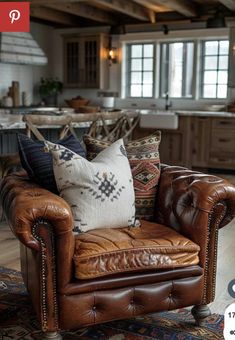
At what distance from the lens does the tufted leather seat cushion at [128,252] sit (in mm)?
1984

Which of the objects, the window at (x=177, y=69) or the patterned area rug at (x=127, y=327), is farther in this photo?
the window at (x=177, y=69)

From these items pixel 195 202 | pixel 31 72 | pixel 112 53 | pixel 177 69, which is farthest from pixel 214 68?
pixel 195 202

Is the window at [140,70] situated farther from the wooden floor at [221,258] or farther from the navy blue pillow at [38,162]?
the navy blue pillow at [38,162]

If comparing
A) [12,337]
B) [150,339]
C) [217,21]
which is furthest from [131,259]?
[217,21]

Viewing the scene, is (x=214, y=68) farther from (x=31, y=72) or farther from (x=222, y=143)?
(x=31, y=72)

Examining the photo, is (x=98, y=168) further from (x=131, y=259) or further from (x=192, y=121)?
(x=192, y=121)

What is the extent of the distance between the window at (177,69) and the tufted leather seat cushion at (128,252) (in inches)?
227

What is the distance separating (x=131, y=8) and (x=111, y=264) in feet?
19.3

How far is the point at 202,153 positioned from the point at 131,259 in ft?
16.2

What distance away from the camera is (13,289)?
8.94 ft

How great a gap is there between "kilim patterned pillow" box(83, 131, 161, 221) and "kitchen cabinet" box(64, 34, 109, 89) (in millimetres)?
5709

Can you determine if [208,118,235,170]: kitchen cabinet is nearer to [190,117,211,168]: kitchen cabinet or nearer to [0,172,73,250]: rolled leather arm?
[190,117,211,168]: kitchen cabinet

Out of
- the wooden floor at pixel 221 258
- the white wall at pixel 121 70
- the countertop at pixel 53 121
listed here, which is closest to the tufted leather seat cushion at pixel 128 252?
the wooden floor at pixel 221 258

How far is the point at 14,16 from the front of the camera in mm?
6598
